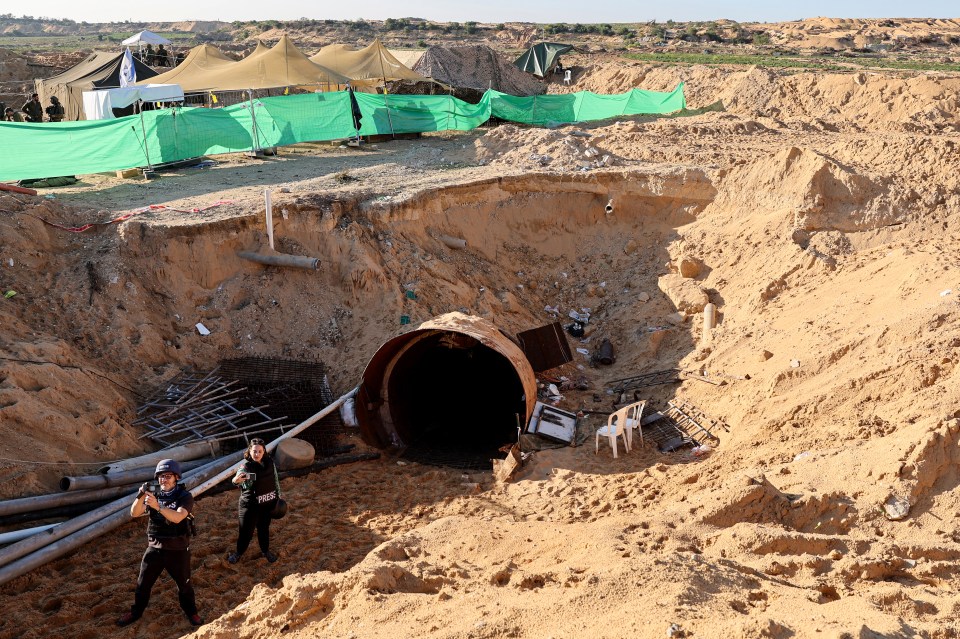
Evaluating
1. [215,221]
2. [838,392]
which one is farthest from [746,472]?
[215,221]

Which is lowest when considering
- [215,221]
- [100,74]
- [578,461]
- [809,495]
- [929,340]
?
[578,461]

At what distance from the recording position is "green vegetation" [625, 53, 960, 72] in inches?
1304

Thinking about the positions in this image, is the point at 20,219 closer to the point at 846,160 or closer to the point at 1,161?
the point at 1,161

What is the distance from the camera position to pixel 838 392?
996cm

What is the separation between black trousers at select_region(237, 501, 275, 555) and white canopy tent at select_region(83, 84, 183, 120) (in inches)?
649

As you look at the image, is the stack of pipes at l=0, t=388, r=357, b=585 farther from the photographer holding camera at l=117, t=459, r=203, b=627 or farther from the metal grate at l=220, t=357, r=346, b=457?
the metal grate at l=220, t=357, r=346, b=457

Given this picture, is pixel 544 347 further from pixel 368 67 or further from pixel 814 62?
pixel 814 62

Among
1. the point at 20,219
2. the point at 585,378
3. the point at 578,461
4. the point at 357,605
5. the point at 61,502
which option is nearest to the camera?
the point at 357,605

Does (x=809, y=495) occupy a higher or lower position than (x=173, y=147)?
lower

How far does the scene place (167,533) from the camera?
6801 mm

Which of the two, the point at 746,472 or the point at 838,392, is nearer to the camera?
the point at 746,472

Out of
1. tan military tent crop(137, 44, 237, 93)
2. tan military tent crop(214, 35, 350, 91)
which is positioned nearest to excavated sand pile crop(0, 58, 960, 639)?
tan military tent crop(214, 35, 350, 91)

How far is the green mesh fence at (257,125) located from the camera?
14.9 metres

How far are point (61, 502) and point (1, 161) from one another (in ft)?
28.3
